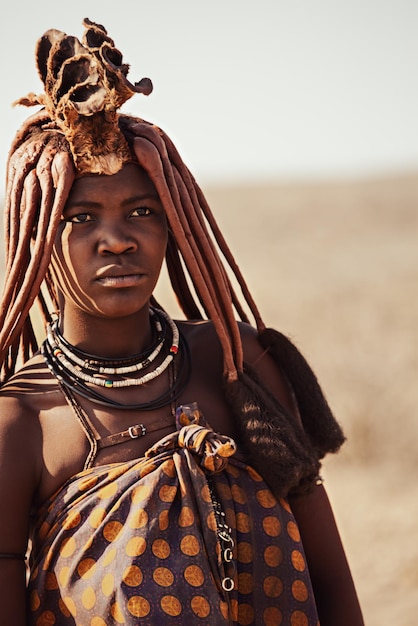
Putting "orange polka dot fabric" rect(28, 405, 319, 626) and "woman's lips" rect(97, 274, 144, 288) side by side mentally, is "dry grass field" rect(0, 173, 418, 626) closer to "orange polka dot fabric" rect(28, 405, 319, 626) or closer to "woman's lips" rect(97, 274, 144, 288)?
"orange polka dot fabric" rect(28, 405, 319, 626)

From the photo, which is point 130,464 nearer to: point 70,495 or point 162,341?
point 70,495

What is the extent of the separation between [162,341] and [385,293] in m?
9.66

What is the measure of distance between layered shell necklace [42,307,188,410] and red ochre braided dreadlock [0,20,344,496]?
12cm

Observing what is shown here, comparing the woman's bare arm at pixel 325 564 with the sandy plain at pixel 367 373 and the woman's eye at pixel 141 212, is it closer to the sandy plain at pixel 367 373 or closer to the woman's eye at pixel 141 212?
the woman's eye at pixel 141 212

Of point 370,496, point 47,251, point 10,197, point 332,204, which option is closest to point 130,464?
point 47,251

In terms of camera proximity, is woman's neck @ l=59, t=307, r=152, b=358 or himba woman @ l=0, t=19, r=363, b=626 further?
woman's neck @ l=59, t=307, r=152, b=358

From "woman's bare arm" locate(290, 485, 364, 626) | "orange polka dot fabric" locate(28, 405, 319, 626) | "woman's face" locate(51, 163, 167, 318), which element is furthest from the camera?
"woman's bare arm" locate(290, 485, 364, 626)

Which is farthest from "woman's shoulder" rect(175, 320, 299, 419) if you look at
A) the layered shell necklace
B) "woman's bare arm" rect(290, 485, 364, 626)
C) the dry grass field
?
the dry grass field

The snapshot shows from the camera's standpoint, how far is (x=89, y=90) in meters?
2.26

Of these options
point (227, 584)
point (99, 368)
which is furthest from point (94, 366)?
point (227, 584)

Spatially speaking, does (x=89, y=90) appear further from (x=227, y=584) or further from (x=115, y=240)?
(x=227, y=584)

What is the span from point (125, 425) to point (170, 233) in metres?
0.61

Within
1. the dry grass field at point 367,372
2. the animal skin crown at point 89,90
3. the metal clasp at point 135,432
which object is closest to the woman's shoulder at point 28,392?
the metal clasp at point 135,432

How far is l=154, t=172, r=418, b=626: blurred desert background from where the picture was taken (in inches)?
246
